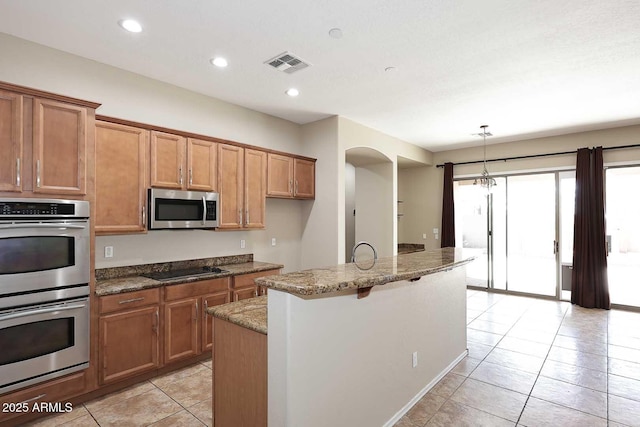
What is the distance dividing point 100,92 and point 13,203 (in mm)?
1413

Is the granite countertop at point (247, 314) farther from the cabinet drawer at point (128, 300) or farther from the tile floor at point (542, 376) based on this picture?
the tile floor at point (542, 376)

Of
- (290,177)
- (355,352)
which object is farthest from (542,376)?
(290,177)

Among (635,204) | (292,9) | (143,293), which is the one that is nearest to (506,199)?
(635,204)

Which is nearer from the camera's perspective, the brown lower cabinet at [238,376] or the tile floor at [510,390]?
the brown lower cabinet at [238,376]

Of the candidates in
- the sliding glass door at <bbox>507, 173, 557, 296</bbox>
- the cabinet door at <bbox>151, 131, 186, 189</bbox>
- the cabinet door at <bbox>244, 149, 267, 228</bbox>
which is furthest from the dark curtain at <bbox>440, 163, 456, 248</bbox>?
the cabinet door at <bbox>151, 131, 186, 189</bbox>

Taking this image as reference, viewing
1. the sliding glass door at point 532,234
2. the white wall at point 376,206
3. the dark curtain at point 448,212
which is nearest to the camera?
the white wall at point 376,206

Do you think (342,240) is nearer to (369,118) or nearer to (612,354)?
(369,118)

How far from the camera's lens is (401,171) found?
26.3 feet

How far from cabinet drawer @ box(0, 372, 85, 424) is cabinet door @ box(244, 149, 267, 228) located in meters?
2.20

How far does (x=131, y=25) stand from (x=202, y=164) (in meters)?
1.48

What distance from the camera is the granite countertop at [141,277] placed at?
2957 mm

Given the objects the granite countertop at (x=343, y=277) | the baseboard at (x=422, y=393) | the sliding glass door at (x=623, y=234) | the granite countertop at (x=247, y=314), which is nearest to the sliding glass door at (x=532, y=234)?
the sliding glass door at (x=623, y=234)

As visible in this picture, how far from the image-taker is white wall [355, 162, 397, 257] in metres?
6.12

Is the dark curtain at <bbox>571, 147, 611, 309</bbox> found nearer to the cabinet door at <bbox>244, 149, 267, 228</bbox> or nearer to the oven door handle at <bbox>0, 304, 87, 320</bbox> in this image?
the cabinet door at <bbox>244, 149, 267, 228</bbox>
